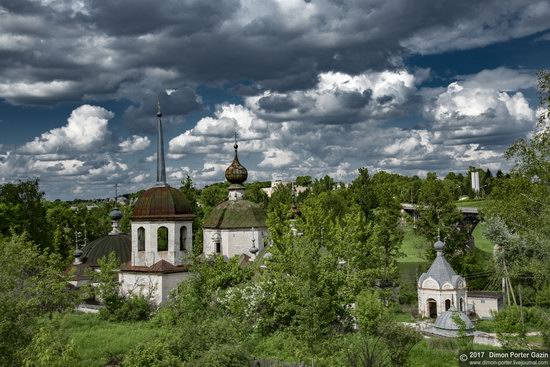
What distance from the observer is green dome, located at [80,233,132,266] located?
40.4m

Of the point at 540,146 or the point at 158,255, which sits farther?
the point at 158,255

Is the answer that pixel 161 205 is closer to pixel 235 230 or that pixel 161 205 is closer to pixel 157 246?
pixel 157 246

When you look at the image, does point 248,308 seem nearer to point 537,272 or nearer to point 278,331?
point 278,331

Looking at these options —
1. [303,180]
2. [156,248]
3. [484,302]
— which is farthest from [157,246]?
[303,180]

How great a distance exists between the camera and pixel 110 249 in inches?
1614

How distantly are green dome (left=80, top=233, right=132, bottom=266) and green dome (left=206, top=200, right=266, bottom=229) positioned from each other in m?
6.44

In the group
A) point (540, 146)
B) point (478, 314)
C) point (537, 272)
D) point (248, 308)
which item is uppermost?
point (540, 146)

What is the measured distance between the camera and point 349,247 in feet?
96.7

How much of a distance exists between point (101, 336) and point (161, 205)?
25.2 feet

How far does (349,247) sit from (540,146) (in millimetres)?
11323

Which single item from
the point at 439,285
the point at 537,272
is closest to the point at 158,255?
the point at 439,285

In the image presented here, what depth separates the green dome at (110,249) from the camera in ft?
133

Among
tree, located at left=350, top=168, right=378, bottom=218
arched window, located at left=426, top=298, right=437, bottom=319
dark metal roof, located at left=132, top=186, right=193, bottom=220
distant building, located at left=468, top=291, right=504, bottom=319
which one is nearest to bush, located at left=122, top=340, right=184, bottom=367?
dark metal roof, located at left=132, top=186, right=193, bottom=220

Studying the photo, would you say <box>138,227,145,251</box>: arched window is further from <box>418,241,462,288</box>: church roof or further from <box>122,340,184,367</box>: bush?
<box>418,241,462,288</box>: church roof
